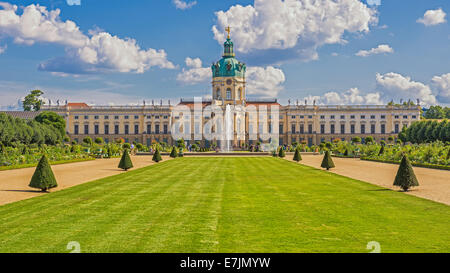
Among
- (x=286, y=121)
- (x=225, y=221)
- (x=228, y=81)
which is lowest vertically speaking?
(x=225, y=221)

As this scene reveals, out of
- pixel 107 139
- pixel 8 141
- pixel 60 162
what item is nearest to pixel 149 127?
pixel 107 139

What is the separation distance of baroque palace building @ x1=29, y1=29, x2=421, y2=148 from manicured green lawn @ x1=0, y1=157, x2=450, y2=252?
250 ft

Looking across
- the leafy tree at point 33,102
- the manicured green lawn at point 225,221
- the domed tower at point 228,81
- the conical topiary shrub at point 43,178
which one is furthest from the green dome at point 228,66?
the conical topiary shrub at point 43,178

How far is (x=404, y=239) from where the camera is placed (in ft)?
24.4

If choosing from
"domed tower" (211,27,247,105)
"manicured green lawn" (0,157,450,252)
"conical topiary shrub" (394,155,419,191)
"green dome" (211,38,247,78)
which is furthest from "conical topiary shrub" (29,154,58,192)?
"green dome" (211,38,247,78)

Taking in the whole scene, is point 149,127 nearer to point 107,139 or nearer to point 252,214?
point 107,139

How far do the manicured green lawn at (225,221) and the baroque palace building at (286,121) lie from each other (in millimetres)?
76159

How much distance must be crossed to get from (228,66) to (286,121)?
1715 cm

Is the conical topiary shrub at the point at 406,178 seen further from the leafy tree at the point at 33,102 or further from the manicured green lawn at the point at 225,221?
the leafy tree at the point at 33,102

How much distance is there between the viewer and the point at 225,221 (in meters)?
8.96

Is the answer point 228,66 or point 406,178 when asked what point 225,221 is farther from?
point 228,66

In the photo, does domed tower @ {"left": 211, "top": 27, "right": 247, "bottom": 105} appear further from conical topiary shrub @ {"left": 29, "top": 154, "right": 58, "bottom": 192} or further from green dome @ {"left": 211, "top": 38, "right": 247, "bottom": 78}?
conical topiary shrub @ {"left": 29, "top": 154, "right": 58, "bottom": 192}

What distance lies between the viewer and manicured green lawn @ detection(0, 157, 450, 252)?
7047 millimetres

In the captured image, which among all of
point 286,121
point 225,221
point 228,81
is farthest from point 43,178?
point 286,121
